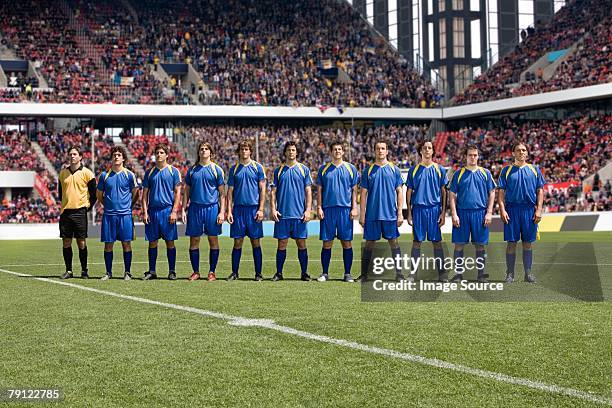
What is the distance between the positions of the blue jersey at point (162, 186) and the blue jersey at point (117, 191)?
311mm

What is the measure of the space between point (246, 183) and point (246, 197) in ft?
0.66

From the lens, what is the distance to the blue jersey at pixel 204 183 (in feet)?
39.5

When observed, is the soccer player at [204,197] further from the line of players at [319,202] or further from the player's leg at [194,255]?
the player's leg at [194,255]

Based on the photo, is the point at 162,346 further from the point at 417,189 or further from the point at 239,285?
the point at 417,189

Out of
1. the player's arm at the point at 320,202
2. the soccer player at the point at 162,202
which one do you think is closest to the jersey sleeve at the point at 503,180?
the player's arm at the point at 320,202

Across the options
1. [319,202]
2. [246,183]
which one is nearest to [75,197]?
[246,183]

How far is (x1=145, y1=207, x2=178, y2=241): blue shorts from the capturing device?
12.3 metres

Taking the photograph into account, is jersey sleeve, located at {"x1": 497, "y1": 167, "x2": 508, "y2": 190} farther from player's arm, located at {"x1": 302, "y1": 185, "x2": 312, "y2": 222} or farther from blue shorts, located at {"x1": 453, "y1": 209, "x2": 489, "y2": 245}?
player's arm, located at {"x1": 302, "y1": 185, "x2": 312, "y2": 222}

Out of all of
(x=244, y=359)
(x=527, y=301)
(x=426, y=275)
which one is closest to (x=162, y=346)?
(x=244, y=359)

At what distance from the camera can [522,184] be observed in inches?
451

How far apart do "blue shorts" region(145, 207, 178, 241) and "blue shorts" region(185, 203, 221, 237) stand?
32 centimetres

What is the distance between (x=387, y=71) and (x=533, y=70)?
30.7ft

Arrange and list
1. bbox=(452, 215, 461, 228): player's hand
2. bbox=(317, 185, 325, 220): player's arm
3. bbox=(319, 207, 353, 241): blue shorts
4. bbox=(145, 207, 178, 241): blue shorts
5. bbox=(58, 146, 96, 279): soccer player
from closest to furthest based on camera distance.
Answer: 1. bbox=(452, 215, 461, 228): player's hand
2. bbox=(317, 185, 325, 220): player's arm
3. bbox=(319, 207, 353, 241): blue shorts
4. bbox=(145, 207, 178, 241): blue shorts
5. bbox=(58, 146, 96, 279): soccer player

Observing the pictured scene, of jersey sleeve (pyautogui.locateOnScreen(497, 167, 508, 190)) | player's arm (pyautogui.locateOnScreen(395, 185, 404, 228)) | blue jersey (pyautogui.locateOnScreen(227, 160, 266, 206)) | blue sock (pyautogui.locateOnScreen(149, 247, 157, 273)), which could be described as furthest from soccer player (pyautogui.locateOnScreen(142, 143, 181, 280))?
Result: jersey sleeve (pyautogui.locateOnScreen(497, 167, 508, 190))
